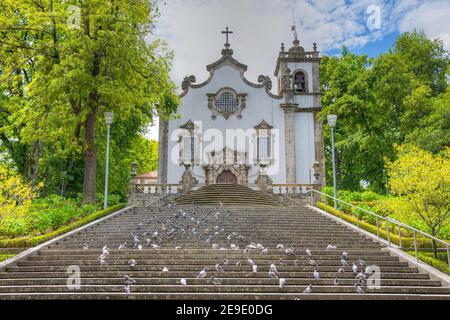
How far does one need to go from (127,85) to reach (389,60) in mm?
16947

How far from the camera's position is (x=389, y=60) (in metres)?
26.1

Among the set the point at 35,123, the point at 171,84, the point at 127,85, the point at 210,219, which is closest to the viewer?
the point at 210,219

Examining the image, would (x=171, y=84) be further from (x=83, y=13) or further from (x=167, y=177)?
(x=167, y=177)

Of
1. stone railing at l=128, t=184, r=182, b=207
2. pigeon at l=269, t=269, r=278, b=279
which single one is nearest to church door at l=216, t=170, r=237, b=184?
stone railing at l=128, t=184, r=182, b=207

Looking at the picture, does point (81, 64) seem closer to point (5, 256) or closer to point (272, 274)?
point (5, 256)

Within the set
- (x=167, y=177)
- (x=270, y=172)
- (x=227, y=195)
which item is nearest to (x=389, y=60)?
(x=270, y=172)

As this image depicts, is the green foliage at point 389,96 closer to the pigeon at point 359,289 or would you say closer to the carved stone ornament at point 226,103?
→ the carved stone ornament at point 226,103

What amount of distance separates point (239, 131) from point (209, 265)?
1947cm

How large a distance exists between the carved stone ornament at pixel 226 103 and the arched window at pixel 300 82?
14.6 feet

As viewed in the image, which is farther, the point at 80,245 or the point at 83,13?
the point at 83,13

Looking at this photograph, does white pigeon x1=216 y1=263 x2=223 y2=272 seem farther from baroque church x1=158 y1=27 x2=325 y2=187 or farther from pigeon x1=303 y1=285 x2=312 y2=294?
baroque church x1=158 y1=27 x2=325 y2=187

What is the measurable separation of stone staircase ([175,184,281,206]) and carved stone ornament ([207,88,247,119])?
24.8ft
